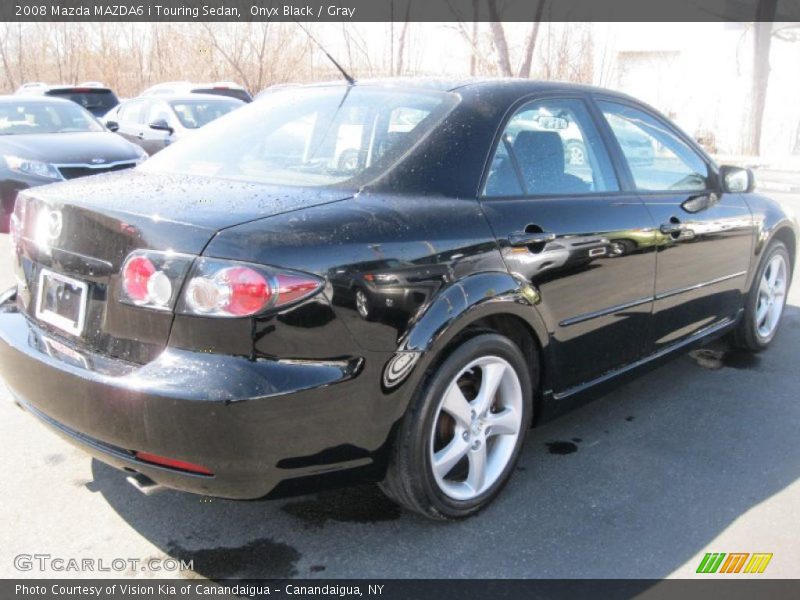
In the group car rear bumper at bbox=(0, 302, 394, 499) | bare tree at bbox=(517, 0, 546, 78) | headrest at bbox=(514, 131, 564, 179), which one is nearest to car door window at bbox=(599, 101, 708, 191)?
headrest at bbox=(514, 131, 564, 179)

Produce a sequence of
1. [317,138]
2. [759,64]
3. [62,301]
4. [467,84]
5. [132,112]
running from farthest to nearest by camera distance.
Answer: [759,64], [132,112], [467,84], [317,138], [62,301]

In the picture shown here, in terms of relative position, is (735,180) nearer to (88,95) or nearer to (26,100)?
(26,100)

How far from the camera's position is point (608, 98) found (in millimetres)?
3684

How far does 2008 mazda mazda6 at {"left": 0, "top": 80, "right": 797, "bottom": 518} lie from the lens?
2.20m

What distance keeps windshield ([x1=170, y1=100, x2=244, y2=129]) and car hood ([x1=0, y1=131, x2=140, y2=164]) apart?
318 cm

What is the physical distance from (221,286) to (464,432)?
45.0 inches

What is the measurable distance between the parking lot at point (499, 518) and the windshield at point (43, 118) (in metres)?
6.79

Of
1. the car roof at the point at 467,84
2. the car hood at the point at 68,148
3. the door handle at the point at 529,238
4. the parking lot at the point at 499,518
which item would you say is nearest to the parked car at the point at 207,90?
the car hood at the point at 68,148

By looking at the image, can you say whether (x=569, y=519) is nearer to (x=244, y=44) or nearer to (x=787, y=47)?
(x=787, y=47)

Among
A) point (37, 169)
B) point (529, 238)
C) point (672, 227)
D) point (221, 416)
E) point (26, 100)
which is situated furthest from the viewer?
point (26, 100)

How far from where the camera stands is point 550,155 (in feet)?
10.8

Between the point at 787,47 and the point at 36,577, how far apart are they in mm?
23129

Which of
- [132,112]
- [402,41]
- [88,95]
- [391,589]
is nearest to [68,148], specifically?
[132,112]

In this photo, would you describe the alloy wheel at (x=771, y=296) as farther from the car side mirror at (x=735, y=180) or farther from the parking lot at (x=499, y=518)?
the parking lot at (x=499, y=518)
